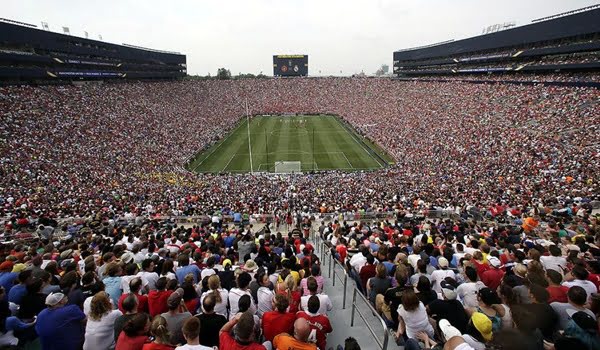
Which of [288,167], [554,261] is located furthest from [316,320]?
[288,167]

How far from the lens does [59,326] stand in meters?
4.27

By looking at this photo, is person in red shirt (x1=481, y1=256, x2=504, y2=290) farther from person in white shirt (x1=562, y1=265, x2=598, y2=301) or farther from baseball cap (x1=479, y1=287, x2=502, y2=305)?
baseball cap (x1=479, y1=287, x2=502, y2=305)

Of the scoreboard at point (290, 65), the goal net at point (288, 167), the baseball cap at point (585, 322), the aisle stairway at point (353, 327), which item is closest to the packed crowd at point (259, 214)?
the baseball cap at point (585, 322)

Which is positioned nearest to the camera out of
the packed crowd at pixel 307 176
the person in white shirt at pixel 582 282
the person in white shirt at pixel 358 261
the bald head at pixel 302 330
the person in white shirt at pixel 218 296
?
the bald head at pixel 302 330

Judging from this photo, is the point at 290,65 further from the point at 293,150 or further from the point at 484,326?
the point at 484,326

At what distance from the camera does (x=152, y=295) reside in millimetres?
5008

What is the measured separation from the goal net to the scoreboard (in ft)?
232

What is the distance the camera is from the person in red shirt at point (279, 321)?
4230mm

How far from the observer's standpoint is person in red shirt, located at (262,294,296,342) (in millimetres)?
4230

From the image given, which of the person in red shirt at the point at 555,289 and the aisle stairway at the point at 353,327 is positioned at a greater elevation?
the person in red shirt at the point at 555,289

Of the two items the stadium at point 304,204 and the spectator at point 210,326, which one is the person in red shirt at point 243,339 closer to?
the stadium at point 304,204

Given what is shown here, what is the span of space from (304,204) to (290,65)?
89.8 metres

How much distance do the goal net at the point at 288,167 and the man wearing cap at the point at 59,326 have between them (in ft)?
101

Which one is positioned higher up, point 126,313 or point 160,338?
point 160,338
